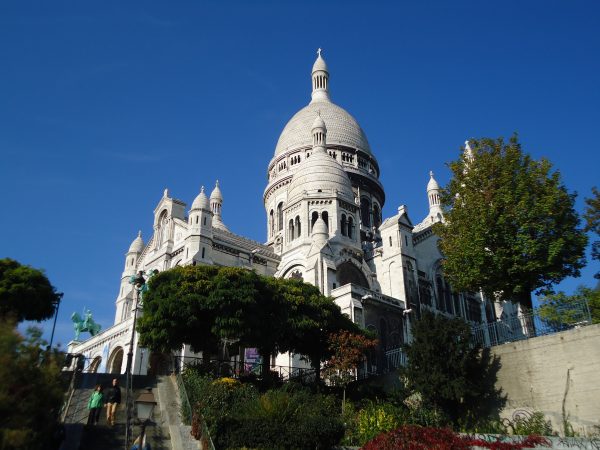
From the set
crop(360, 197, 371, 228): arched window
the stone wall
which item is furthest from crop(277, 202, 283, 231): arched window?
the stone wall

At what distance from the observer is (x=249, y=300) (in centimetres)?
2791

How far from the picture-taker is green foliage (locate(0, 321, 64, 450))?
41.9 feet

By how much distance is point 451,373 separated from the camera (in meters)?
23.9

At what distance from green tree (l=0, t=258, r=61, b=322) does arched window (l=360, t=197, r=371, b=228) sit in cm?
3677

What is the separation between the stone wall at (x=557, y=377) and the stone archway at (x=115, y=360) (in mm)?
28010

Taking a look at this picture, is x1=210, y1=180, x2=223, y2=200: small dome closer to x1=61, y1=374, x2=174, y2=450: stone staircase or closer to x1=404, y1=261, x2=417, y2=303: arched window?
x1=404, y1=261, x2=417, y2=303: arched window

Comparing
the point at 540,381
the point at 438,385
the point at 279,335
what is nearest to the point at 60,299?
the point at 279,335

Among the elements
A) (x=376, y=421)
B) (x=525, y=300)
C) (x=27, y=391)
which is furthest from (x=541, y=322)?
(x=27, y=391)

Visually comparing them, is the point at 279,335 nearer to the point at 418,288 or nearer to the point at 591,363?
the point at 591,363

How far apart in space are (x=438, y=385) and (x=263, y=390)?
7743mm

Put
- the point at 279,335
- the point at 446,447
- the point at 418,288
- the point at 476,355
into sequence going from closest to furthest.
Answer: the point at 446,447, the point at 476,355, the point at 279,335, the point at 418,288

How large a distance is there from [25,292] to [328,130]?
147ft

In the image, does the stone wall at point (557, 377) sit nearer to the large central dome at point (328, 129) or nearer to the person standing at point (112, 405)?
the person standing at point (112, 405)

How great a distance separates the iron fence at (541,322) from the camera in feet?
78.9
